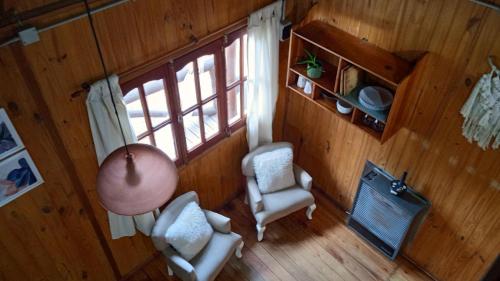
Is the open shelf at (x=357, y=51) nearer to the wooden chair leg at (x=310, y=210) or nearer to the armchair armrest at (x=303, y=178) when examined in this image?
the armchair armrest at (x=303, y=178)

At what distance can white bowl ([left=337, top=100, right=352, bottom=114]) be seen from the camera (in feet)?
11.2

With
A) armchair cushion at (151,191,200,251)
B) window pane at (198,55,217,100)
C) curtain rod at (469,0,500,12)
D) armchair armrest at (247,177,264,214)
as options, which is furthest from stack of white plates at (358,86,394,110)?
armchair cushion at (151,191,200,251)

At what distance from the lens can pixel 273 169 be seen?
12.8 feet

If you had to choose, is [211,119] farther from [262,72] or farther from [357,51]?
[357,51]

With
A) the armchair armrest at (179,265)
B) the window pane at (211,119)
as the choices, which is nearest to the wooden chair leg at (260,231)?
the armchair armrest at (179,265)

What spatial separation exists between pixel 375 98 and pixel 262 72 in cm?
98

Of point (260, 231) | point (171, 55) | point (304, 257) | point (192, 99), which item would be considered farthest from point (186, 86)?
point (304, 257)

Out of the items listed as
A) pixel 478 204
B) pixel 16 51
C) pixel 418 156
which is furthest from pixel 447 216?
pixel 16 51

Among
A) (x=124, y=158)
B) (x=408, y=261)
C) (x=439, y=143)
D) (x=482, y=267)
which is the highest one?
(x=124, y=158)

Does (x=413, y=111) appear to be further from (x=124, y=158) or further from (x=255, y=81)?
(x=124, y=158)

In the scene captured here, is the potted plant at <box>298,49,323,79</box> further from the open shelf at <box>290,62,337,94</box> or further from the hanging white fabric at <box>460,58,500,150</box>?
the hanging white fabric at <box>460,58,500,150</box>

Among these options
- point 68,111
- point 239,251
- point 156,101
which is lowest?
point 239,251

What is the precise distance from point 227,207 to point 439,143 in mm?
2150

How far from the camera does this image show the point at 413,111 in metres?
3.17
